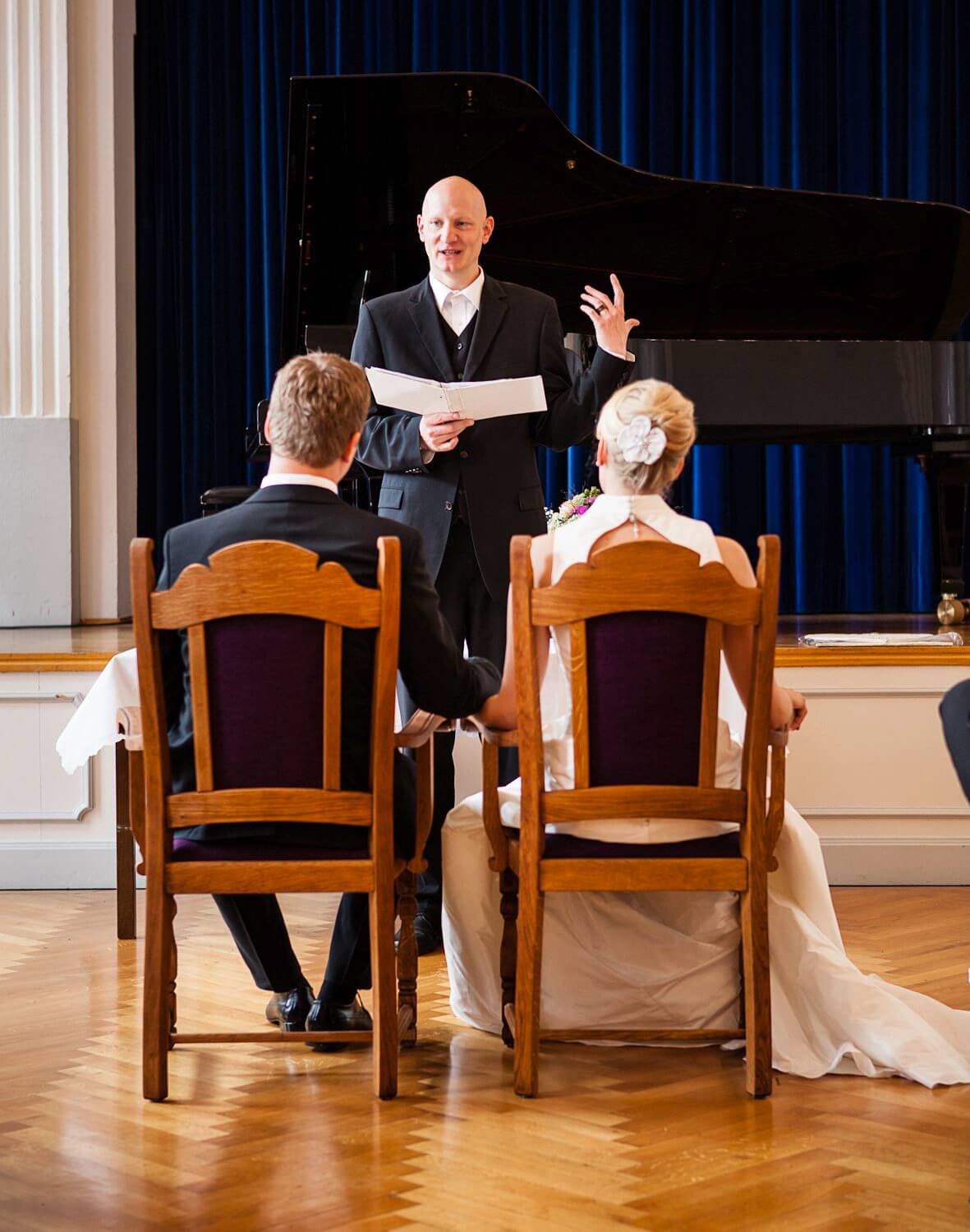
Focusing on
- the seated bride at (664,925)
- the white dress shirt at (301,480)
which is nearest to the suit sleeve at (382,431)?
the seated bride at (664,925)

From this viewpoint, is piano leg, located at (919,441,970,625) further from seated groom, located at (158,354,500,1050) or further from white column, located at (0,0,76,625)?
white column, located at (0,0,76,625)

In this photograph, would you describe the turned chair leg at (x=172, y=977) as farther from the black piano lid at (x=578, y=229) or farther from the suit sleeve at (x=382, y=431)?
the black piano lid at (x=578, y=229)

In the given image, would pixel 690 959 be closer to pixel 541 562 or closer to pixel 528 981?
pixel 528 981

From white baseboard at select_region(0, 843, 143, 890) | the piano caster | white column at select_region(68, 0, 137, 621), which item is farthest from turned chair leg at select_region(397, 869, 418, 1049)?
white column at select_region(68, 0, 137, 621)

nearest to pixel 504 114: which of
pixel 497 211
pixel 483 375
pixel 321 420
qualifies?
pixel 497 211

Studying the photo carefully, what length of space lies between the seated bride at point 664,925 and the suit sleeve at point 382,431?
25.0 inches

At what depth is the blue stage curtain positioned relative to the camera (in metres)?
6.69

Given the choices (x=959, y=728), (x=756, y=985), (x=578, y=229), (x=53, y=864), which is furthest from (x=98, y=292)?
(x=959, y=728)

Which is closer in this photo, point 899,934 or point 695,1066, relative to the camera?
point 695,1066

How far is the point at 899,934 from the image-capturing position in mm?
3518

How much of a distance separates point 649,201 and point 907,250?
95 cm

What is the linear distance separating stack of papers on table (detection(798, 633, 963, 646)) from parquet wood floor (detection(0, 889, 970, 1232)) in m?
1.27

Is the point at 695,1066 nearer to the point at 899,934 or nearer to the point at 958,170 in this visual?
the point at 899,934

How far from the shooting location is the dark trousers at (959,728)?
1.99 metres
